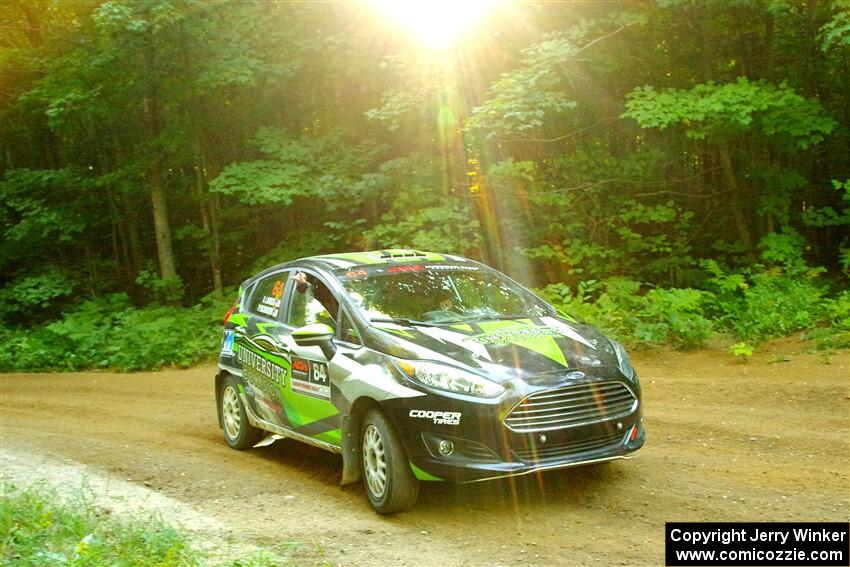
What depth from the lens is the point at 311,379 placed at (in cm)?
727

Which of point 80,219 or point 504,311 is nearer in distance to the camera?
point 504,311

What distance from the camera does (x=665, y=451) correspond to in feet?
25.0

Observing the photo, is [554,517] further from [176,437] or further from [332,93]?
[332,93]

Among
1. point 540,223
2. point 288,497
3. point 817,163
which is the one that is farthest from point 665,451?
point 817,163

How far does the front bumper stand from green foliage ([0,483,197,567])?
5.49 feet

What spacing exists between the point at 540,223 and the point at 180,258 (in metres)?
13.6

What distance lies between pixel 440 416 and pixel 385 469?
2.13 ft

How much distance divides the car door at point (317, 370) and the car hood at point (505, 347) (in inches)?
15.4

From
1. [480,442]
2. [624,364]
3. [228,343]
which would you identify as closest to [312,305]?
[228,343]

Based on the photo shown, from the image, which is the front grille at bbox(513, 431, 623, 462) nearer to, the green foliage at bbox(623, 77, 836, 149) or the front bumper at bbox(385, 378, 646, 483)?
the front bumper at bbox(385, 378, 646, 483)

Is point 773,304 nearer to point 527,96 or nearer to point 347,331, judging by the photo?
point 527,96

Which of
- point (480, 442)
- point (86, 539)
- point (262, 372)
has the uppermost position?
point (262, 372)

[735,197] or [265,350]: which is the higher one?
[735,197]

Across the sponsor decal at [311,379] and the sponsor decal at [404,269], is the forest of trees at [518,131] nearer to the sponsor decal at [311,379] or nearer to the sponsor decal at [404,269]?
the sponsor decal at [404,269]
